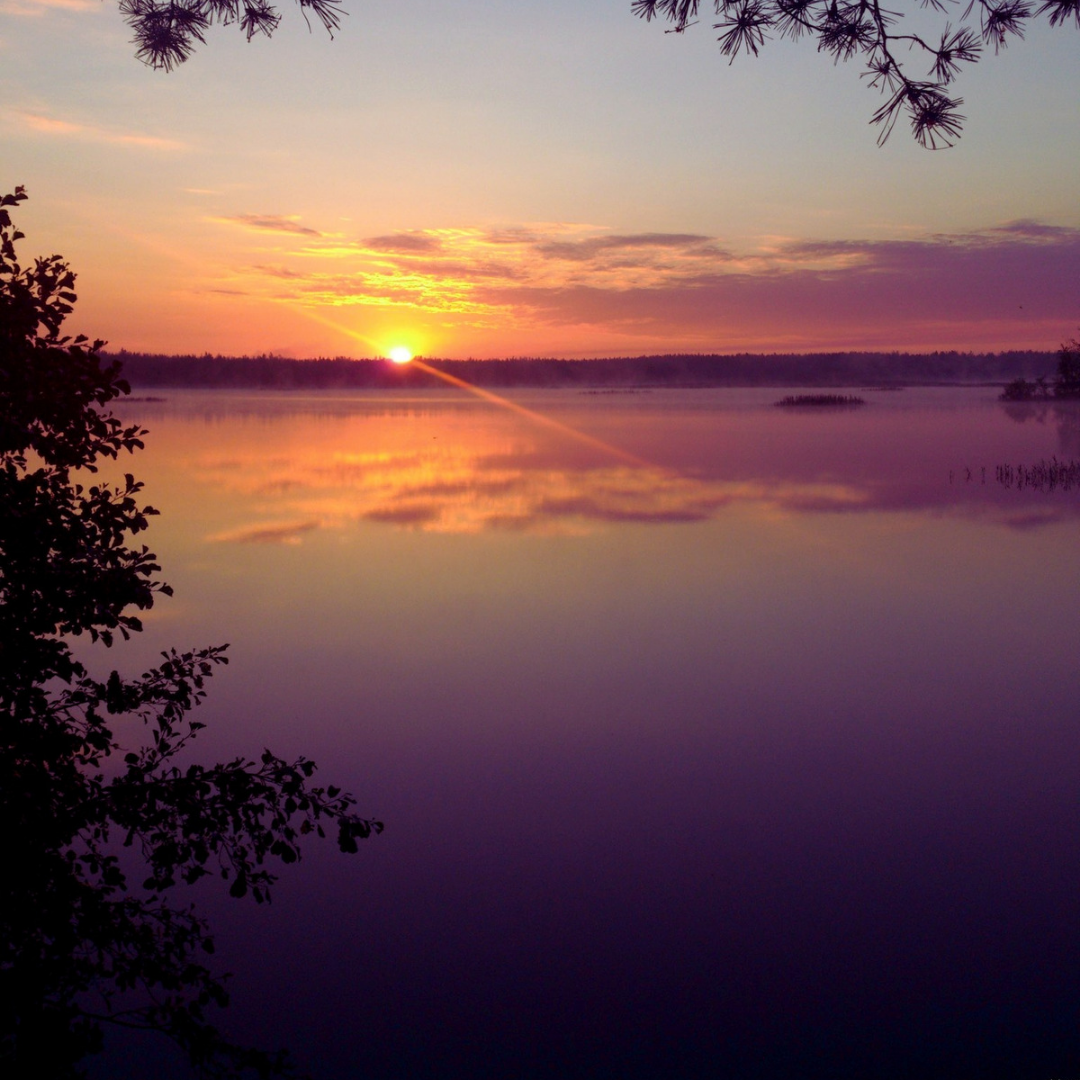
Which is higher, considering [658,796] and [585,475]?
[585,475]

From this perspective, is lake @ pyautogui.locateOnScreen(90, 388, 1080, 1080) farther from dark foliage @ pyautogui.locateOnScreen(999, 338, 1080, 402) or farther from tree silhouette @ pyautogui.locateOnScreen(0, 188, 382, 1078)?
dark foliage @ pyautogui.locateOnScreen(999, 338, 1080, 402)

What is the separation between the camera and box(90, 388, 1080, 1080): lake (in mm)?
3941

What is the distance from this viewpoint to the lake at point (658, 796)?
12.9ft

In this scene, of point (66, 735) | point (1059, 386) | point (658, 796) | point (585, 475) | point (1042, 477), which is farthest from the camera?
point (1059, 386)

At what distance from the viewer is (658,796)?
5797 millimetres

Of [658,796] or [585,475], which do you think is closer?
[658,796]

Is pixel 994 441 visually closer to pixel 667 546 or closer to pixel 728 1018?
pixel 667 546

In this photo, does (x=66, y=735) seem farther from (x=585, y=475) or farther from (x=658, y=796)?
(x=585, y=475)

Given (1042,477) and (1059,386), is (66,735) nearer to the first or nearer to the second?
(1042,477)

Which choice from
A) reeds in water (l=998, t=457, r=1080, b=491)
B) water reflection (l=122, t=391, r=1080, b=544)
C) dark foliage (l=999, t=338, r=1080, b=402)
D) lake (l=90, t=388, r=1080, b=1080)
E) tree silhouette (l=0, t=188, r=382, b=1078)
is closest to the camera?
tree silhouette (l=0, t=188, r=382, b=1078)

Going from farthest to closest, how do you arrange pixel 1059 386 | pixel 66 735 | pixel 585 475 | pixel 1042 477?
1. pixel 1059 386
2. pixel 585 475
3. pixel 1042 477
4. pixel 66 735

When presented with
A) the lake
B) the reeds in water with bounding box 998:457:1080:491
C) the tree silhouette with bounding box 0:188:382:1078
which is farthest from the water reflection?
the tree silhouette with bounding box 0:188:382:1078

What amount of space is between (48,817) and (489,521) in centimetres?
1341

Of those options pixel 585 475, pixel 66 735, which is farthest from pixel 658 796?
pixel 585 475
